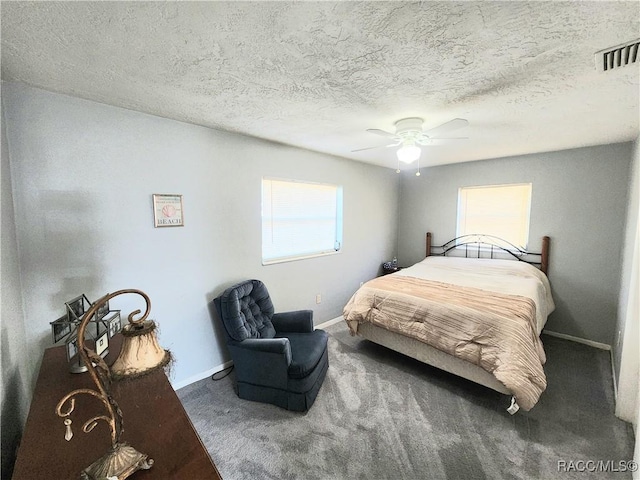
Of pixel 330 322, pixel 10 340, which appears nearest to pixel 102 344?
pixel 10 340

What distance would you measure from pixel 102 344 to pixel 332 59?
189 cm

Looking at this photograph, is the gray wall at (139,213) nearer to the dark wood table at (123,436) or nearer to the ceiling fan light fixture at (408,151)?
the dark wood table at (123,436)

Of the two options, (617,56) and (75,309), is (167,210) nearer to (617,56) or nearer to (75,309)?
(75,309)

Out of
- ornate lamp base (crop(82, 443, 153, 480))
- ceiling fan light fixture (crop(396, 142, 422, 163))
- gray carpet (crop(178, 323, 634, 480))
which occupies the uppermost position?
ceiling fan light fixture (crop(396, 142, 422, 163))

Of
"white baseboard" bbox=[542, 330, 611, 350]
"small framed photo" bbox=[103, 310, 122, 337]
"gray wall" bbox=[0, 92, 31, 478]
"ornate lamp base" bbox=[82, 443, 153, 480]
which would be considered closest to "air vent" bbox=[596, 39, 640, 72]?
"ornate lamp base" bbox=[82, 443, 153, 480]

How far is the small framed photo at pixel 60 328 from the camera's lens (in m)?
1.31

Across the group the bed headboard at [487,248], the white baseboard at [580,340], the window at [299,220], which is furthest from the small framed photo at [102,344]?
the white baseboard at [580,340]

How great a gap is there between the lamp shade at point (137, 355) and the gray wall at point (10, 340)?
3.28 ft

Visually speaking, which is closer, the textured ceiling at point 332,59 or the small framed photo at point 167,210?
the textured ceiling at point 332,59

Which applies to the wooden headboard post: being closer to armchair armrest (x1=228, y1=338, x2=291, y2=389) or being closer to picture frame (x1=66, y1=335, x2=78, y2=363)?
armchair armrest (x1=228, y1=338, x2=291, y2=389)

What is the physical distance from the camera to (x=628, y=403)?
2004 mm

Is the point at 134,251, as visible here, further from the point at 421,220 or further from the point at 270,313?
the point at 421,220

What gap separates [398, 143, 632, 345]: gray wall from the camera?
308 cm

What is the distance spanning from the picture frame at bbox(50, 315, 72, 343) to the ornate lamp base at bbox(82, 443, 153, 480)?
837mm
